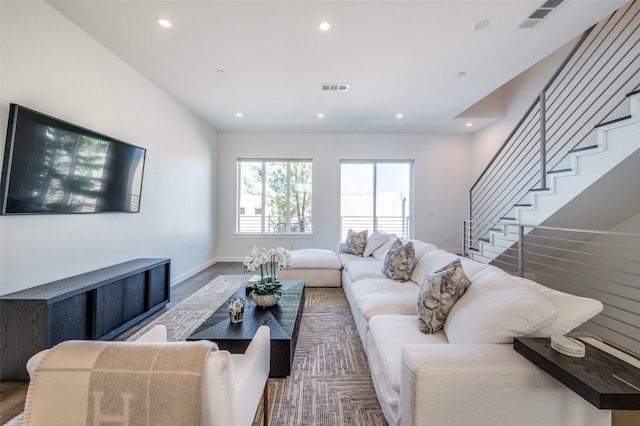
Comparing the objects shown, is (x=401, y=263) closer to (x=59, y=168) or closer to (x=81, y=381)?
(x=81, y=381)

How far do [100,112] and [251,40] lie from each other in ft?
5.99

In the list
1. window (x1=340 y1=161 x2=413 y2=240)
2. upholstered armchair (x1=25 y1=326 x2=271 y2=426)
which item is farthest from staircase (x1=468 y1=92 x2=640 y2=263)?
upholstered armchair (x1=25 y1=326 x2=271 y2=426)

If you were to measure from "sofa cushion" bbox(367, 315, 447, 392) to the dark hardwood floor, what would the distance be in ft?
7.52

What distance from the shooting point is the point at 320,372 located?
205cm

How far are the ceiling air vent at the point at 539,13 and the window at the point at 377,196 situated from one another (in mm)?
3807

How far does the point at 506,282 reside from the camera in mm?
1524

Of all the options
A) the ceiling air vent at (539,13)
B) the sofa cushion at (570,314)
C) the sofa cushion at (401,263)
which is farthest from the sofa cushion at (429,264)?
the ceiling air vent at (539,13)

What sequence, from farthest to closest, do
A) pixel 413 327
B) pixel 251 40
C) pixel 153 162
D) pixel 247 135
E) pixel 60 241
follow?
1. pixel 247 135
2. pixel 153 162
3. pixel 251 40
4. pixel 60 241
5. pixel 413 327

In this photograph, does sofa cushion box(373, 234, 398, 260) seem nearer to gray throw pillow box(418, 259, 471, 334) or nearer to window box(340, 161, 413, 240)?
window box(340, 161, 413, 240)

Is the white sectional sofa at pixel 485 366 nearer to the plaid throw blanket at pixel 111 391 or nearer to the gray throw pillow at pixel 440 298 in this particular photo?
the gray throw pillow at pixel 440 298

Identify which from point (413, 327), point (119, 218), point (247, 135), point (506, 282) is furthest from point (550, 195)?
point (247, 135)

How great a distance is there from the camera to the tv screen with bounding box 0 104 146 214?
1.93 metres

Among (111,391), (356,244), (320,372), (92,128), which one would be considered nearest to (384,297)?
(320,372)

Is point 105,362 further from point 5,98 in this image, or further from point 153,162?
point 153,162
